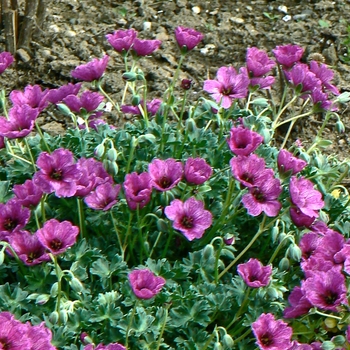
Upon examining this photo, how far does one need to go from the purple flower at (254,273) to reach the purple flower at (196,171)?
0.85 feet

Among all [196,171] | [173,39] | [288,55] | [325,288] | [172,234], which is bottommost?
[173,39]

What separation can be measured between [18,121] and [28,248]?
34 centimetres

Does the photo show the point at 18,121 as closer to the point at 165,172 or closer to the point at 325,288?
the point at 165,172

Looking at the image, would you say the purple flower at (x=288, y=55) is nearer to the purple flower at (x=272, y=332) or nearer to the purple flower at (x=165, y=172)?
the purple flower at (x=165, y=172)

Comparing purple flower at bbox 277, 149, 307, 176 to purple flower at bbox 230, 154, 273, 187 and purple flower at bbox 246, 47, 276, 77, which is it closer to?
purple flower at bbox 230, 154, 273, 187

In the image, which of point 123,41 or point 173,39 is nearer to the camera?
point 123,41

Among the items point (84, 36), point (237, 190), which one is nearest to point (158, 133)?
point (237, 190)

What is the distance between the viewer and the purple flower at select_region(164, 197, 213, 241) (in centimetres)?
205

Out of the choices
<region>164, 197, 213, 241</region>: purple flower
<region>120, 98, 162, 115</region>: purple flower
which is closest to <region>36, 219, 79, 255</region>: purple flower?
<region>164, 197, 213, 241</region>: purple flower

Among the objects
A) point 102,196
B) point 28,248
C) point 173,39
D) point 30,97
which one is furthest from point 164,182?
point 173,39

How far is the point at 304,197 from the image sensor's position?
2.04m

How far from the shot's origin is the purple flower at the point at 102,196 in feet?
6.89

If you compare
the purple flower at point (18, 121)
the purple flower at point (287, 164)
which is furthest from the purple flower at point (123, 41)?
the purple flower at point (287, 164)

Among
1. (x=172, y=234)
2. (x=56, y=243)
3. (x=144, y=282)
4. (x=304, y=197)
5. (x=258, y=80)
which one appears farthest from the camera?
(x=258, y=80)
